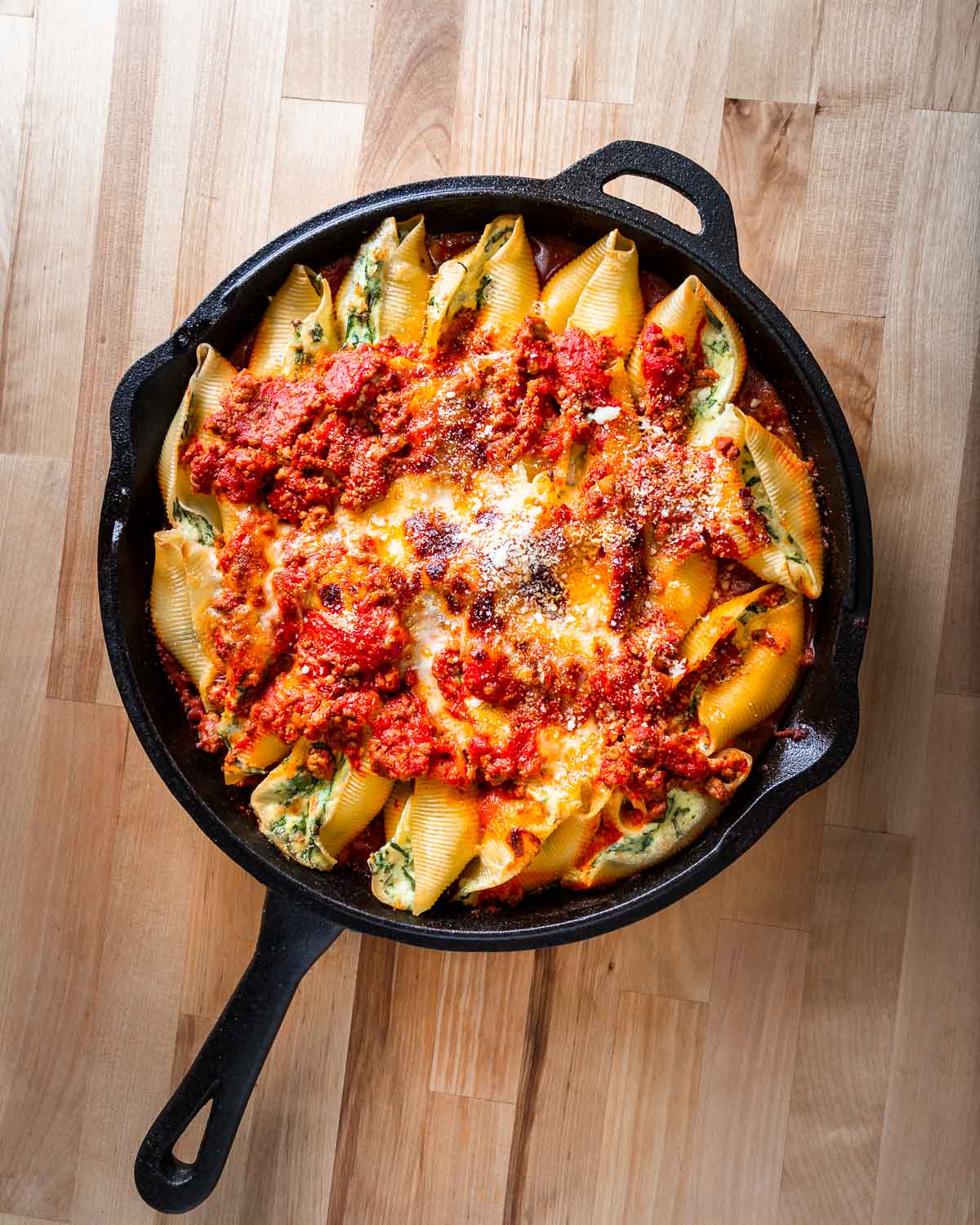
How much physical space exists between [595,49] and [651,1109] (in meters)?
2.82

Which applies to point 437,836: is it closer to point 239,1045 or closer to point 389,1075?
point 239,1045

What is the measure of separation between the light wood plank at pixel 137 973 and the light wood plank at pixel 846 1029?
1.70 m

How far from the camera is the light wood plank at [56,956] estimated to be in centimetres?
287

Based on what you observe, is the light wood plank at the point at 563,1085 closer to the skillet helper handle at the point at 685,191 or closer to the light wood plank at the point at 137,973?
the light wood plank at the point at 137,973

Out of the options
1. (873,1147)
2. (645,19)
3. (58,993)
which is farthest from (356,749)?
(645,19)

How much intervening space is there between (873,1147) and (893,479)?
176 centimetres

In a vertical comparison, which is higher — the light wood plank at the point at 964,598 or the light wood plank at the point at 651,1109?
the light wood plank at the point at 964,598

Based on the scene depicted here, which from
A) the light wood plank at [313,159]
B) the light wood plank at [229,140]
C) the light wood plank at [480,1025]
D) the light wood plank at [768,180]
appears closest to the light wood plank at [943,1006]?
the light wood plank at [480,1025]

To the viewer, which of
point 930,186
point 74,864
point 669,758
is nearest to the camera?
point 669,758

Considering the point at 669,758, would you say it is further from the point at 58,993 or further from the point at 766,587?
the point at 58,993

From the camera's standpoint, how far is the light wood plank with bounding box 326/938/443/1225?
2.82 m

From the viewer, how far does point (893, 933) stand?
2.74 meters

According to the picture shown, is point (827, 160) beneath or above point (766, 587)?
above

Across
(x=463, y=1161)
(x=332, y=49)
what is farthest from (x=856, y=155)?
(x=463, y=1161)
